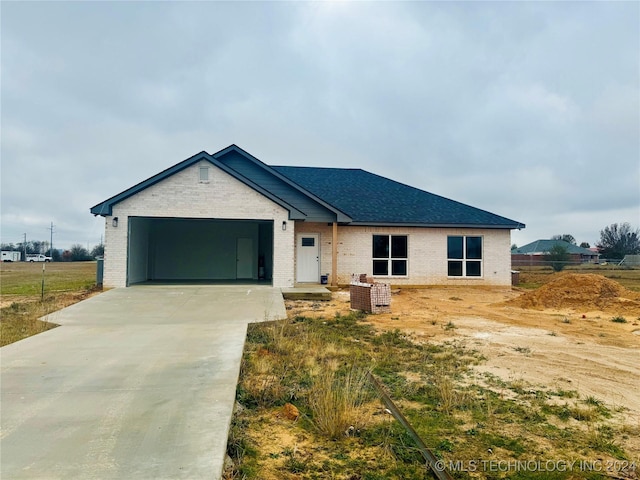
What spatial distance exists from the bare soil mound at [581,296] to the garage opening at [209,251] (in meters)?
12.3

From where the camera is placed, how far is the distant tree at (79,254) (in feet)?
242

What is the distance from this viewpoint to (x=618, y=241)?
6062cm

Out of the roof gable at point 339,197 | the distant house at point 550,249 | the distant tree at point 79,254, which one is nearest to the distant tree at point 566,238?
the distant house at point 550,249

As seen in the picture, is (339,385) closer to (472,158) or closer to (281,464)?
(281,464)

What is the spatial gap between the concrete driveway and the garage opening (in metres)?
11.2

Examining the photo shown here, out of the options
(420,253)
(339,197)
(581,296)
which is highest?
(339,197)

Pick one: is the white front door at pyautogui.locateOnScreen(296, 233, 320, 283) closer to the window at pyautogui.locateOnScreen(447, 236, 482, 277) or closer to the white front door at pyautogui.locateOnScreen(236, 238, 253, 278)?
the white front door at pyautogui.locateOnScreen(236, 238, 253, 278)

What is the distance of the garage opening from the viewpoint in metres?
20.6

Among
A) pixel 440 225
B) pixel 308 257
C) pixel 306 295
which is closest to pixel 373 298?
pixel 306 295

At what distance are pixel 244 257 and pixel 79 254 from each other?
66634 mm

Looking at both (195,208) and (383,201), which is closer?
(195,208)

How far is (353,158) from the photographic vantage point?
34969 mm

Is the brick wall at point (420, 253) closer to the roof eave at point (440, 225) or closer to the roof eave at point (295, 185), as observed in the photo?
the roof eave at point (440, 225)

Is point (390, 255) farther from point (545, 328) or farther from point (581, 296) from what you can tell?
point (545, 328)
